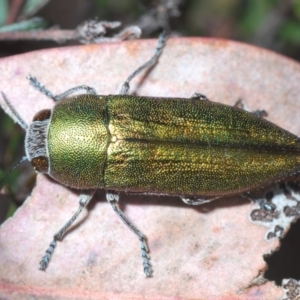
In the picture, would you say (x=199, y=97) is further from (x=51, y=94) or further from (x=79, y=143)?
(x=51, y=94)

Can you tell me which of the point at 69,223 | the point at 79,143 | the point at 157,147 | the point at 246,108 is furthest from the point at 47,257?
the point at 246,108

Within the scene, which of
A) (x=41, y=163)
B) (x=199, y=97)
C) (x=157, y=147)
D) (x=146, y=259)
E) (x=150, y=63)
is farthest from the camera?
(x=150, y=63)

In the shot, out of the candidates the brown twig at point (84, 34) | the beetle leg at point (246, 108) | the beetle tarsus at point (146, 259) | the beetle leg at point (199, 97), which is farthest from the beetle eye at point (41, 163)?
the beetle leg at point (246, 108)

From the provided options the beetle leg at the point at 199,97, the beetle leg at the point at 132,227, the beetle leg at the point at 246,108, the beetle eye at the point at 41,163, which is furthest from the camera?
the beetle leg at the point at 246,108

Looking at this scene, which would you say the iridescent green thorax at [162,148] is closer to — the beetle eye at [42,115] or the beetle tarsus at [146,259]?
the beetle eye at [42,115]

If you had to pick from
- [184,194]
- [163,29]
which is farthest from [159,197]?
[163,29]

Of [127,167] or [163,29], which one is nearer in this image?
[127,167]

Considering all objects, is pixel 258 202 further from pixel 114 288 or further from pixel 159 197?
pixel 114 288
